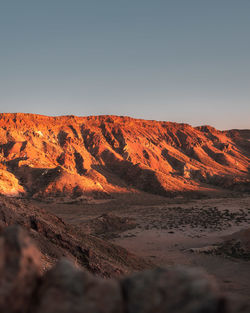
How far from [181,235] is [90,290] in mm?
22461

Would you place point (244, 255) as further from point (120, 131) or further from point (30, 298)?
point (120, 131)

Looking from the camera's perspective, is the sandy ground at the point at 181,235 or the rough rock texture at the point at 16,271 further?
the sandy ground at the point at 181,235

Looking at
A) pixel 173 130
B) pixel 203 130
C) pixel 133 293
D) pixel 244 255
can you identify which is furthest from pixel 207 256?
pixel 203 130

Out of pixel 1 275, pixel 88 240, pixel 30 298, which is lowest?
pixel 88 240

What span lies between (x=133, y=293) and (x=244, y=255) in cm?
1653

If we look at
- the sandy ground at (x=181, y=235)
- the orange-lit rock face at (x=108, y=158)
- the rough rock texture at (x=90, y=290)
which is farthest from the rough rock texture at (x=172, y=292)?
the orange-lit rock face at (x=108, y=158)

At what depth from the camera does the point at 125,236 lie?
23.2 m

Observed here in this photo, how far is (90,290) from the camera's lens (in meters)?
2.53

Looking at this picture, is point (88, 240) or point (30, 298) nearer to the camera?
point (30, 298)

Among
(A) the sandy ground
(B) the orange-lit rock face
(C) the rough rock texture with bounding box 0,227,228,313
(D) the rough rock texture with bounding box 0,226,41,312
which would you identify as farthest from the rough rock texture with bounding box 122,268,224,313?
(B) the orange-lit rock face

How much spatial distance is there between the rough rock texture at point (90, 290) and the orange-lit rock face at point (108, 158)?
4281 centimetres

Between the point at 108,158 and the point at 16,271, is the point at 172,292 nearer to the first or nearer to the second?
the point at 16,271

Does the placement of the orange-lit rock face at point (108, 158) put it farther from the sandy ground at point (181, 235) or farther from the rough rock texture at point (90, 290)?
the rough rock texture at point (90, 290)

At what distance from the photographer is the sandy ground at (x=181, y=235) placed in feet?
45.3
